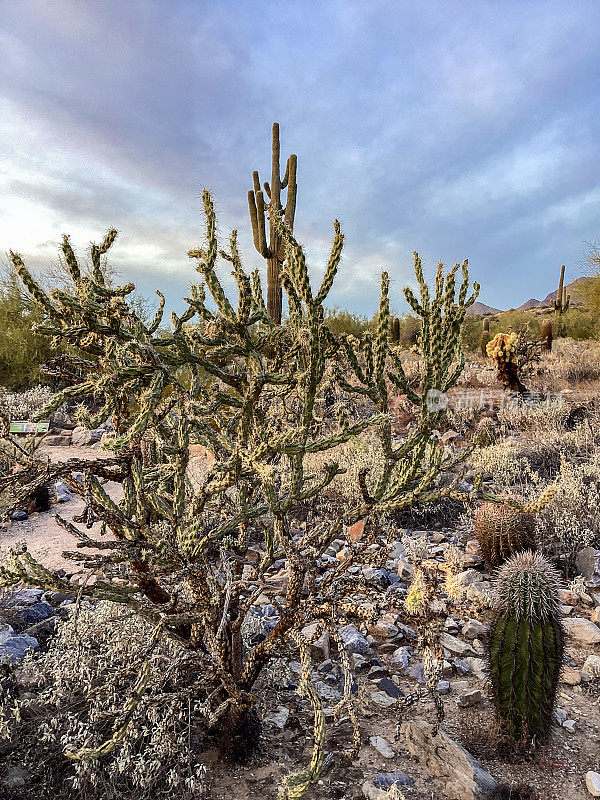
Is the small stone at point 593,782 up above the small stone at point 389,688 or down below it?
below

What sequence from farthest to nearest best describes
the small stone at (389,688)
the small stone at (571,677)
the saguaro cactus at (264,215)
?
the saguaro cactus at (264,215) < the small stone at (571,677) < the small stone at (389,688)

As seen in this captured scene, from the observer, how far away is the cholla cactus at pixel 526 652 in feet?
8.97

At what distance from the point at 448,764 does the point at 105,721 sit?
157 centimetres

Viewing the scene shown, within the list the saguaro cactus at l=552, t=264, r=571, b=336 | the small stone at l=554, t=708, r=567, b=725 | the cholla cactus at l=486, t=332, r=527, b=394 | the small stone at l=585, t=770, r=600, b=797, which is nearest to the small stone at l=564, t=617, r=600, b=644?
the small stone at l=554, t=708, r=567, b=725

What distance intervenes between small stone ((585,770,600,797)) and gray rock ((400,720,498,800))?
443 millimetres

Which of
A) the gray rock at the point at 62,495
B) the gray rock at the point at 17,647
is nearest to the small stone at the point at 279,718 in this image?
the gray rock at the point at 17,647

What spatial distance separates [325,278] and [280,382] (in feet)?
1.46

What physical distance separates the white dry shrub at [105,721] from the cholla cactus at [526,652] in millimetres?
1474

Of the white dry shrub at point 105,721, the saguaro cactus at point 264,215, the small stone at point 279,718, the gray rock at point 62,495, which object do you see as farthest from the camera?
the saguaro cactus at point 264,215

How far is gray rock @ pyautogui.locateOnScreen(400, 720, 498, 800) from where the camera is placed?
2.44 metres

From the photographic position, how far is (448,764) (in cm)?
253

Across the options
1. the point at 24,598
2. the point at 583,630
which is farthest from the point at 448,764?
the point at 24,598

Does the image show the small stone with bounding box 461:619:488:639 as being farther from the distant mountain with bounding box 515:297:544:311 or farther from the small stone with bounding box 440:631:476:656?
the distant mountain with bounding box 515:297:544:311

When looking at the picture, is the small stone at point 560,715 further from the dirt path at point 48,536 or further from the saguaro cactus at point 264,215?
the saguaro cactus at point 264,215
